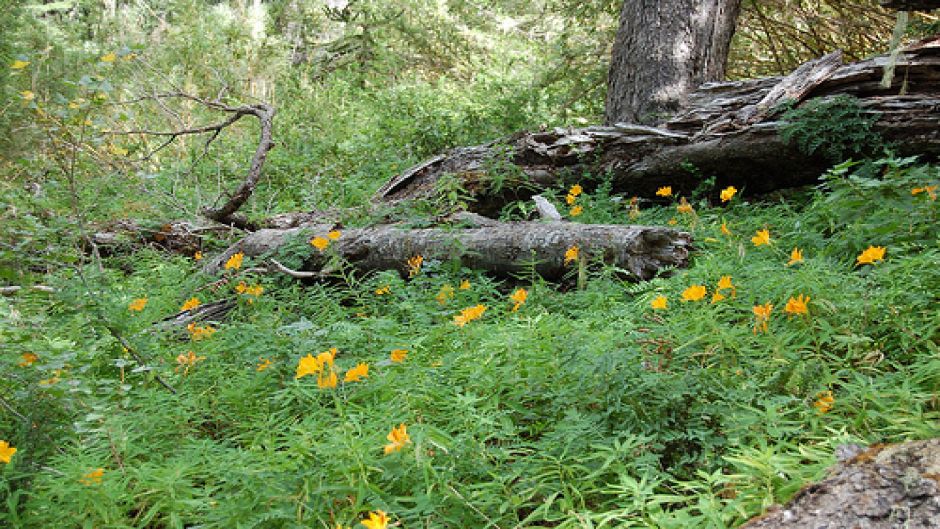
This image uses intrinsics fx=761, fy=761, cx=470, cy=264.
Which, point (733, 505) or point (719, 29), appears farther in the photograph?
point (719, 29)

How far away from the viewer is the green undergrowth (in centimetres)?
200

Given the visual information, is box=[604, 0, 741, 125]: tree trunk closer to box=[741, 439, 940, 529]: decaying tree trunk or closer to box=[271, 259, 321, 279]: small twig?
box=[271, 259, 321, 279]: small twig

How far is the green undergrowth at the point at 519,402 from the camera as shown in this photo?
2.00m

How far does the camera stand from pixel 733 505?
1816 mm

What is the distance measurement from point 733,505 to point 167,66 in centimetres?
1072

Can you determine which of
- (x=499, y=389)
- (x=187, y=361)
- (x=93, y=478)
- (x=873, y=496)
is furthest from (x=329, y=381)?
(x=873, y=496)

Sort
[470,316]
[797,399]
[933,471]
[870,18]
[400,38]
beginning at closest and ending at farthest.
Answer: [933,471]
[797,399]
[470,316]
[870,18]
[400,38]

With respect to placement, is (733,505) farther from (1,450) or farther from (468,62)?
(468,62)

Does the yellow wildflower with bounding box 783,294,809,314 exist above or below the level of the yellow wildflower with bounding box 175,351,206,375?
above

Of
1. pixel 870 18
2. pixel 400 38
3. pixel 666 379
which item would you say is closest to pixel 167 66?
pixel 400 38

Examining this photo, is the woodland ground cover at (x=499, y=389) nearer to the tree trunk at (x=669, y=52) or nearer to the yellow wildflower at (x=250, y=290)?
the yellow wildflower at (x=250, y=290)

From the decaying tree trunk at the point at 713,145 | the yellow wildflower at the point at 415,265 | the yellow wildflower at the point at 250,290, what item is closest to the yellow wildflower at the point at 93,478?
the yellow wildflower at the point at 250,290

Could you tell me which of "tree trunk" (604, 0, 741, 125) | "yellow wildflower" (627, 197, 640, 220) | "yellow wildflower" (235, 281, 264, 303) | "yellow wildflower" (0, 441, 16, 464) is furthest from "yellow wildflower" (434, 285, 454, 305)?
"tree trunk" (604, 0, 741, 125)

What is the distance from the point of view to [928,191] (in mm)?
3303
